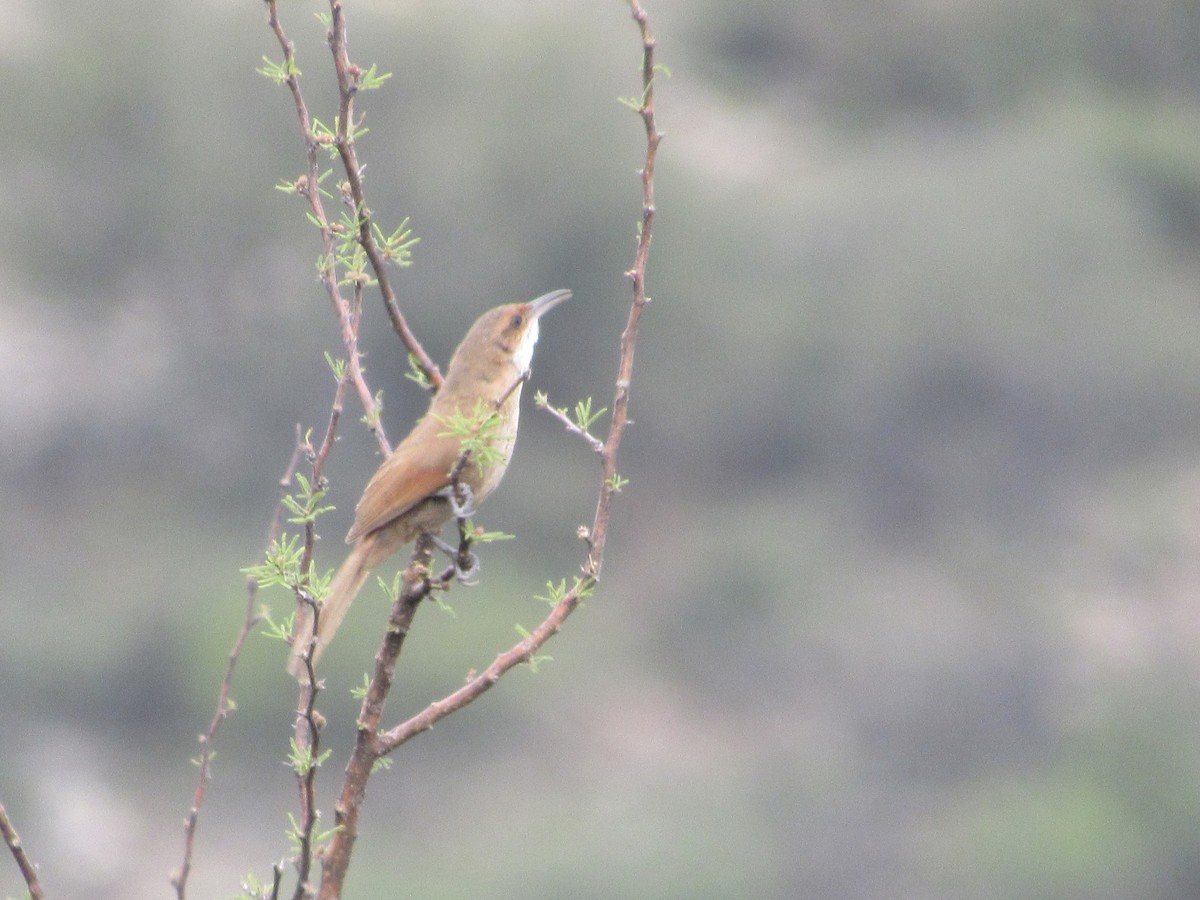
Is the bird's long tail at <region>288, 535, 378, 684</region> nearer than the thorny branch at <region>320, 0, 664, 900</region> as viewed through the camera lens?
No

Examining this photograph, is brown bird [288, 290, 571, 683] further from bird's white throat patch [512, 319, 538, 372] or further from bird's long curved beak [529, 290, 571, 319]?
bird's white throat patch [512, 319, 538, 372]

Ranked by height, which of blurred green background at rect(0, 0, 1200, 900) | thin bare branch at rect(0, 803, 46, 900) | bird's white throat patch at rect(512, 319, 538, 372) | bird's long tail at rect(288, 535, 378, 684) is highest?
blurred green background at rect(0, 0, 1200, 900)

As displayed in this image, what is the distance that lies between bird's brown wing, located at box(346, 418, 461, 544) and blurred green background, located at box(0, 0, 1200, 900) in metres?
16.5

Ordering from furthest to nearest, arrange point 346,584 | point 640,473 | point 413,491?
1. point 640,473
2. point 346,584
3. point 413,491

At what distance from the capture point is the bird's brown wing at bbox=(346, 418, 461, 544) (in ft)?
12.8

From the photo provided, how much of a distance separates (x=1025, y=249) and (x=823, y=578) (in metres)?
6.62

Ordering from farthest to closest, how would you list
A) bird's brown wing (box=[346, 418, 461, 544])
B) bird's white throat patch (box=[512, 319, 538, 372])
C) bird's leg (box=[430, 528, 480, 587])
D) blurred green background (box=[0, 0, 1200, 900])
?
blurred green background (box=[0, 0, 1200, 900]) < bird's white throat patch (box=[512, 319, 538, 372]) < bird's brown wing (box=[346, 418, 461, 544]) < bird's leg (box=[430, 528, 480, 587])

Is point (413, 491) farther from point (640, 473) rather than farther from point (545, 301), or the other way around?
point (640, 473)

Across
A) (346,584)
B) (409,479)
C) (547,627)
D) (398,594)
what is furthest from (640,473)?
(547,627)

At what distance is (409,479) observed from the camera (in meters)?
3.93

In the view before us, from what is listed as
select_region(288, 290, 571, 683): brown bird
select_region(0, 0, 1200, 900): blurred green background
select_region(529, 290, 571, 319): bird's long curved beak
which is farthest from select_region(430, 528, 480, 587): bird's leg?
select_region(0, 0, 1200, 900): blurred green background

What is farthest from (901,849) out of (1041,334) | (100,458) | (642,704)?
(100,458)

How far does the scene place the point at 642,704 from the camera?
25828mm

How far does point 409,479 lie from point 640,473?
23474 millimetres
